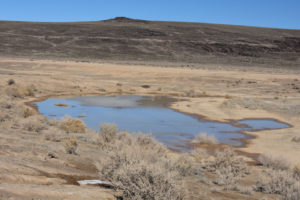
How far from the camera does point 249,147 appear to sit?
1491 centimetres

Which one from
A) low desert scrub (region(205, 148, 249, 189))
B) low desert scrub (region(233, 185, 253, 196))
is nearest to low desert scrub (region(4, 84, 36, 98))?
low desert scrub (region(205, 148, 249, 189))

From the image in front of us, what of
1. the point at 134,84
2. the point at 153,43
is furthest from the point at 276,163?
the point at 153,43

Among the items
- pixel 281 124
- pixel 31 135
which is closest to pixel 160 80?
pixel 281 124

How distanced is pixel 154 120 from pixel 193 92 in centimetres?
1492

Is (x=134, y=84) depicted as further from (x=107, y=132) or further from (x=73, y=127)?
(x=107, y=132)

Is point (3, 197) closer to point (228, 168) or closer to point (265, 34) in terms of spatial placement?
point (228, 168)

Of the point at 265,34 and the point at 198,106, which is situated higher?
the point at 265,34

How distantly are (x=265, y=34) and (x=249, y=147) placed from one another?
356 ft

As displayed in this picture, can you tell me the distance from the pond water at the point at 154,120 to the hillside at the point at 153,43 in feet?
170

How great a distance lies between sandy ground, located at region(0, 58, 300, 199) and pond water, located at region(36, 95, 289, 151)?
1.16 metres

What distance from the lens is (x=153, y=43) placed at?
99.0 meters

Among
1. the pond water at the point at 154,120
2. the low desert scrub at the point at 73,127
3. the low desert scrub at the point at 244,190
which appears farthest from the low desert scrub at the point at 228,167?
the low desert scrub at the point at 73,127

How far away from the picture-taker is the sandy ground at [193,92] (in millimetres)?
11118

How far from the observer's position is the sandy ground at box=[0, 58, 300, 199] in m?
11.1
